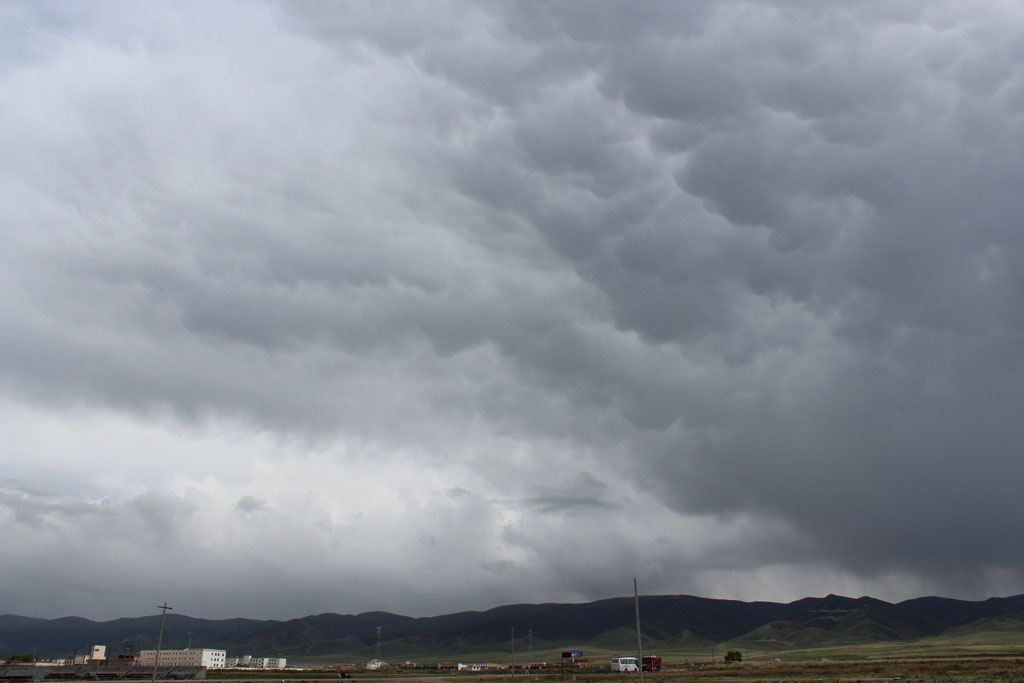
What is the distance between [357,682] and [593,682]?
51.9 m

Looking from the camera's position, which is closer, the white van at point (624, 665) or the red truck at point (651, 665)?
the red truck at point (651, 665)

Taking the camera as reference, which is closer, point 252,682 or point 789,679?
point 789,679

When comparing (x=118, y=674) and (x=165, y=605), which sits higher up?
(x=165, y=605)

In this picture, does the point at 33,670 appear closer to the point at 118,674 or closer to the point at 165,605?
the point at 118,674

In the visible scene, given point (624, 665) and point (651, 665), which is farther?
point (624, 665)

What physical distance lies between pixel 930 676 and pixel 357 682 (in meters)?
104

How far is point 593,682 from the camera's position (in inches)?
5064

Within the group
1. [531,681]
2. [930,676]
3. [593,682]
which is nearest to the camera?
[930,676]

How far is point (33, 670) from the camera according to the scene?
180 meters

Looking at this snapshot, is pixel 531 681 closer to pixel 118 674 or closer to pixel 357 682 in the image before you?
pixel 357 682

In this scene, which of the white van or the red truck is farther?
the white van

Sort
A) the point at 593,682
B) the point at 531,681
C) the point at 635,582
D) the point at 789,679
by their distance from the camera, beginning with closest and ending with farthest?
the point at 635,582 < the point at 789,679 < the point at 593,682 < the point at 531,681

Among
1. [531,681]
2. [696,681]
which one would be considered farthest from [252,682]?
[696,681]

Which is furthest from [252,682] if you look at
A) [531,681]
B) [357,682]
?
[531,681]
